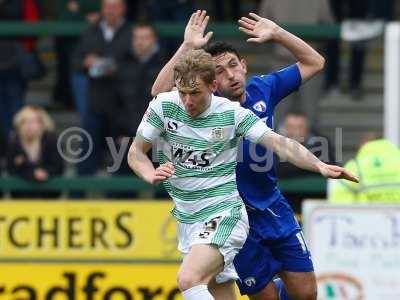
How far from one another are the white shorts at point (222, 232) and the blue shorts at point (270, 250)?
66cm

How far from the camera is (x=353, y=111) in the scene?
15766mm

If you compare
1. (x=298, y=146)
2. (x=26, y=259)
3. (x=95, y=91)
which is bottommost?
→ (x=26, y=259)

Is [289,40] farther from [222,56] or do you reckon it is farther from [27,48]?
[27,48]

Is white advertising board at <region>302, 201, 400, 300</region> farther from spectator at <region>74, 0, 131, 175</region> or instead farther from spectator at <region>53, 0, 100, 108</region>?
spectator at <region>53, 0, 100, 108</region>

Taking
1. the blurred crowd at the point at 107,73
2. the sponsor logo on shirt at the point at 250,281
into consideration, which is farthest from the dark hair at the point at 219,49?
the blurred crowd at the point at 107,73

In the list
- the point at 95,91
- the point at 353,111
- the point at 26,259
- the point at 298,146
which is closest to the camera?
the point at 298,146

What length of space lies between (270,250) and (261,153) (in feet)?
2.17

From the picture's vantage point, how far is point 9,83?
591 inches

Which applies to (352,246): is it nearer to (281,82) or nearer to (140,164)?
(281,82)

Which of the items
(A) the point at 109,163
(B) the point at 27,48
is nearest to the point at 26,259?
(A) the point at 109,163

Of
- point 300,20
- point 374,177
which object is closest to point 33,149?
point 300,20

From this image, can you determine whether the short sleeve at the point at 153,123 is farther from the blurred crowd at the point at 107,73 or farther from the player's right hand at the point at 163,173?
the blurred crowd at the point at 107,73

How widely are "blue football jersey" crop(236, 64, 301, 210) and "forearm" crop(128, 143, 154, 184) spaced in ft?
2.68

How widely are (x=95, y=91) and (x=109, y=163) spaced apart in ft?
2.45
